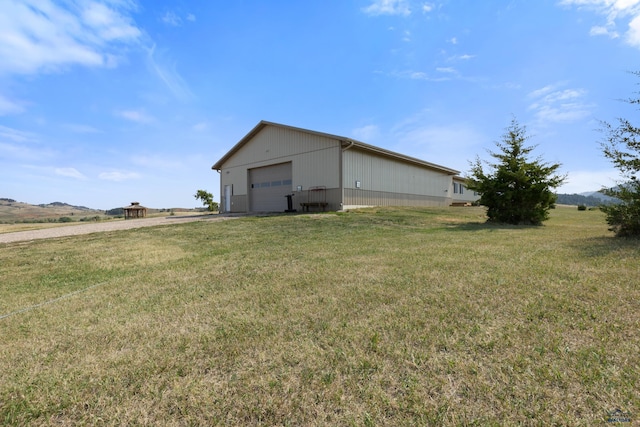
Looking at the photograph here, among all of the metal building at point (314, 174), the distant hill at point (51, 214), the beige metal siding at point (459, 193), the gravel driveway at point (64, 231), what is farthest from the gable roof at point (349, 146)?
the distant hill at point (51, 214)

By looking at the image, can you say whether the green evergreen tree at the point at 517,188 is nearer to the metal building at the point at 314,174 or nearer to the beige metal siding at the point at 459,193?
the metal building at the point at 314,174

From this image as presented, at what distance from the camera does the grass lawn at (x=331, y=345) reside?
148 centimetres

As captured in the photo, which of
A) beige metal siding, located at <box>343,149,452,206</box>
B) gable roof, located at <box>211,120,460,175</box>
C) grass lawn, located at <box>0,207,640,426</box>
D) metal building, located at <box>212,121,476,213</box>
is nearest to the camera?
grass lawn, located at <box>0,207,640,426</box>

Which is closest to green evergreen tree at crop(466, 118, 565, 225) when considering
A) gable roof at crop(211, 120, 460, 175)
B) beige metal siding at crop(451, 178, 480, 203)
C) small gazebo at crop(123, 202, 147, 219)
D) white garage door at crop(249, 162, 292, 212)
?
gable roof at crop(211, 120, 460, 175)

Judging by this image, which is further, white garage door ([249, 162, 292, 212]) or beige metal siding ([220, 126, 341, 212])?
white garage door ([249, 162, 292, 212])

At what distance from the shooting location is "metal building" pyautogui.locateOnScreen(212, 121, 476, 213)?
15.2m

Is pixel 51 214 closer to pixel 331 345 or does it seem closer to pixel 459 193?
pixel 331 345

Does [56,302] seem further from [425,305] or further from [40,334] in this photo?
[425,305]

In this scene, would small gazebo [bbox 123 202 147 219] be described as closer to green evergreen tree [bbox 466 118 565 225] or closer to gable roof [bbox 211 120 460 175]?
gable roof [bbox 211 120 460 175]

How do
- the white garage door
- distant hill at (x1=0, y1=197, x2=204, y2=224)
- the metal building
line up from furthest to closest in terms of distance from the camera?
distant hill at (x1=0, y1=197, x2=204, y2=224)
the white garage door
the metal building

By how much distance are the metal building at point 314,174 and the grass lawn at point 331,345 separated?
1131cm

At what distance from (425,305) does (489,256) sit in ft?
8.45

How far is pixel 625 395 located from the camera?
4.85 ft

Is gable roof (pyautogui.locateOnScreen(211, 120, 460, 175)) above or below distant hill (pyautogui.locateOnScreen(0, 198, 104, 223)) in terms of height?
above
